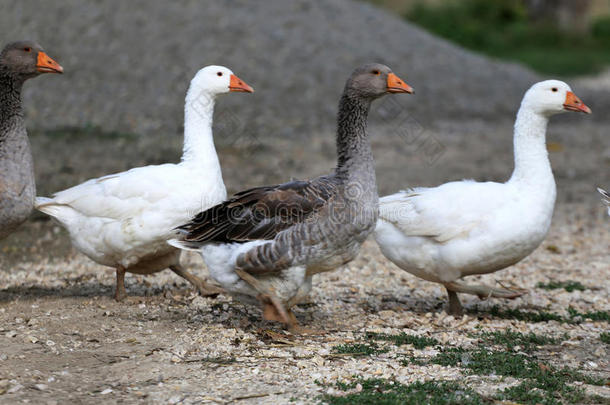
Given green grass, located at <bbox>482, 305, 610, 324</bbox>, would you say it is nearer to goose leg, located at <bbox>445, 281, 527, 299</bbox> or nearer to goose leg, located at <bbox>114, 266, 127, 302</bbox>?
goose leg, located at <bbox>445, 281, 527, 299</bbox>

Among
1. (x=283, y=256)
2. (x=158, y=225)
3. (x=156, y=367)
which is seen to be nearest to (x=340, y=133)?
(x=283, y=256)

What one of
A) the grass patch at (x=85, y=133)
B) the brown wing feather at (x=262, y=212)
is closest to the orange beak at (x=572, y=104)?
the brown wing feather at (x=262, y=212)

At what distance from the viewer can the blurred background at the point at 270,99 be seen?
13727 mm

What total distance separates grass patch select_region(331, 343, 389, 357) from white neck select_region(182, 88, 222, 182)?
199cm

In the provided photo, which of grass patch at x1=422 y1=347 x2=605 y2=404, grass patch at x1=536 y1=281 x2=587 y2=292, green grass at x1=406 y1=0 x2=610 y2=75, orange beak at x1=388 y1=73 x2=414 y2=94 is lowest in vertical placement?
grass patch at x1=422 y1=347 x2=605 y2=404

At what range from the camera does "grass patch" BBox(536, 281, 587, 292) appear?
806cm

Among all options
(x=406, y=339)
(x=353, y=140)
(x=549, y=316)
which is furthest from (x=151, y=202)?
(x=549, y=316)

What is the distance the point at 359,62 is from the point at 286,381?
16997 mm

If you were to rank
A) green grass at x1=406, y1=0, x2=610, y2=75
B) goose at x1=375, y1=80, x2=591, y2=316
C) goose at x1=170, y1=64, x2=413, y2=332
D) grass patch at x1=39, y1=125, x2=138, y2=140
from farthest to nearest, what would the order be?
green grass at x1=406, y1=0, x2=610, y2=75, grass patch at x1=39, y1=125, x2=138, y2=140, goose at x1=375, y1=80, x2=591, y2=316, goose at x1=170, y1=64, x2=413, y2=332

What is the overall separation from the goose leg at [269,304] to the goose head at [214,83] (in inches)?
77.1

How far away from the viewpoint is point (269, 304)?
6.13m

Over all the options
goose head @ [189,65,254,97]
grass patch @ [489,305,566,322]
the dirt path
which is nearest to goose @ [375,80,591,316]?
grass patch @ [489,305,566,322]

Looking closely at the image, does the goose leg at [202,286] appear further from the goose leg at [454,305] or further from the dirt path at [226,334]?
the goose leg at [454,305]

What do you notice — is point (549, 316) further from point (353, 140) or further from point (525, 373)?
point (353, 140)
